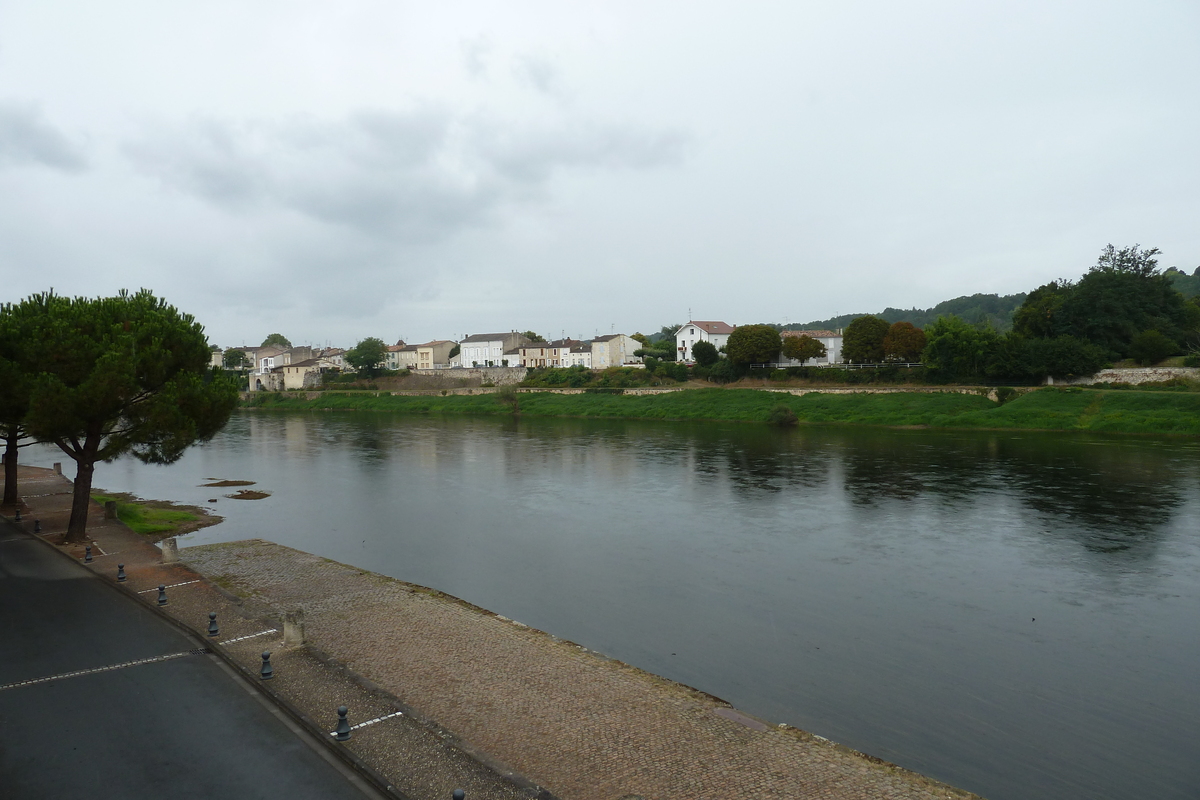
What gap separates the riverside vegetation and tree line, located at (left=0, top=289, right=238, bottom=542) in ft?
136

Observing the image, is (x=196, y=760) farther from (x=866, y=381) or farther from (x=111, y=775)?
(x=866, y=381)

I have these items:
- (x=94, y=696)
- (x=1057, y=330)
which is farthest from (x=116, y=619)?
(x=1057, y=330)

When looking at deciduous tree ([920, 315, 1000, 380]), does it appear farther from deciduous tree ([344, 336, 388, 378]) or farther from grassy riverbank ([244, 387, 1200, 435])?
deciduous tree ([344, 336, 388, 378])

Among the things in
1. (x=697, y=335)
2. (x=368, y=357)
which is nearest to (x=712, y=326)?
(x=697, y=335)

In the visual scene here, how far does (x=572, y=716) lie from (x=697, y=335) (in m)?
75.6

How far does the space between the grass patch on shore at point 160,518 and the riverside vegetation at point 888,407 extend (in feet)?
128

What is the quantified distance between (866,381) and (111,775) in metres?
56.7

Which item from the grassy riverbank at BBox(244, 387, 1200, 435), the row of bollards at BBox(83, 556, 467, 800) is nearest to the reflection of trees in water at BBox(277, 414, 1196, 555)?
the grassy riverbank at BBox(244, 387, 1200, 435)

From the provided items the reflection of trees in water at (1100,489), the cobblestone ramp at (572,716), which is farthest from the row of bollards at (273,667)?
the reflection of trees in water at (1100,489)

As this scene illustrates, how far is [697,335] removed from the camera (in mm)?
82875

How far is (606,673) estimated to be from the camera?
35.2ft

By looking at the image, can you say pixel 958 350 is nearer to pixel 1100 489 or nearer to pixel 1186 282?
pixel 1100 489

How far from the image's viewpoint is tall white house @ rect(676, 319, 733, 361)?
270 feet

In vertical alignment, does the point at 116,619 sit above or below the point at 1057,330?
below
